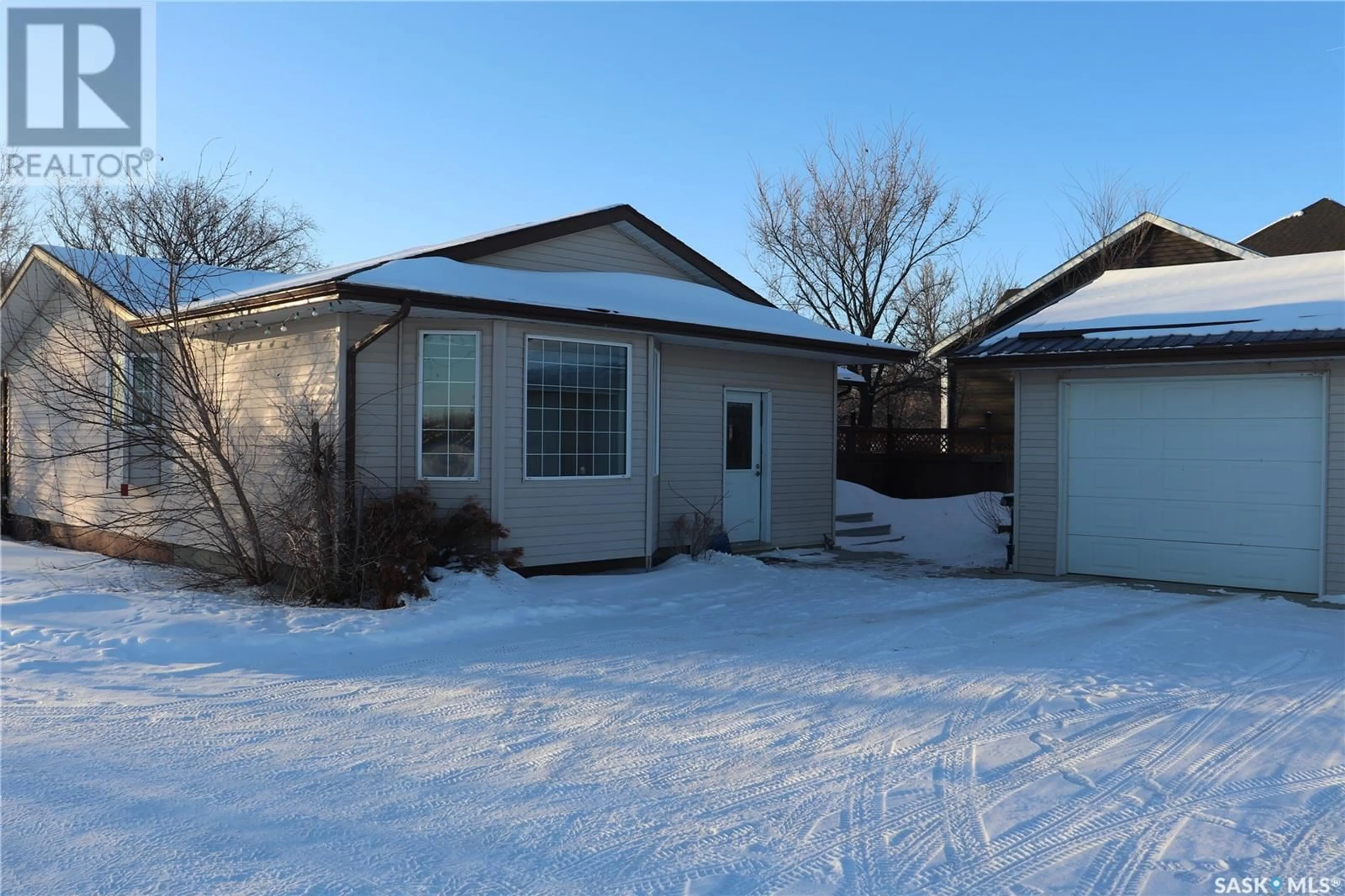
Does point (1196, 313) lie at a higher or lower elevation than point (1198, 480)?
higher

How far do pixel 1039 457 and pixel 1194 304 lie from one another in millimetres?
2524

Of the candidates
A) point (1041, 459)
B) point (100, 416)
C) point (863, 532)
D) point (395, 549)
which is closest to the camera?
point (395, 549)

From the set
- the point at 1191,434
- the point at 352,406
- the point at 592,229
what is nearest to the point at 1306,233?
the point at 1191,434

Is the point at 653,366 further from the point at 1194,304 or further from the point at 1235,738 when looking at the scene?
the point at 1235,738

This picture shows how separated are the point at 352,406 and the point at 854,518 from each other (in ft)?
31.0

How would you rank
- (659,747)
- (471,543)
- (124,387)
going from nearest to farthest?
(659,747) → (471,543) → (124,387)

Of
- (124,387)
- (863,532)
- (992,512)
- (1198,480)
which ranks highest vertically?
(124,387)

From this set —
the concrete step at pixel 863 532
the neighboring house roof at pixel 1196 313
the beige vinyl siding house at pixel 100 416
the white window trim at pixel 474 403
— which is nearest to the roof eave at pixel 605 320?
the white window trim at pixel 474 403

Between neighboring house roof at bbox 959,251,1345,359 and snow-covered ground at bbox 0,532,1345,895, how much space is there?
2.90 metres

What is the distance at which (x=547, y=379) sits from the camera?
10688 mm

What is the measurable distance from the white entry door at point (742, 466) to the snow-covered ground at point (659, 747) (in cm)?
A: 420

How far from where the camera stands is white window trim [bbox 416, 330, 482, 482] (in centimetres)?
1024

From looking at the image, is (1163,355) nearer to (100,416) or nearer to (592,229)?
(592,229)

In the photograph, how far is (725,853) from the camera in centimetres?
401
